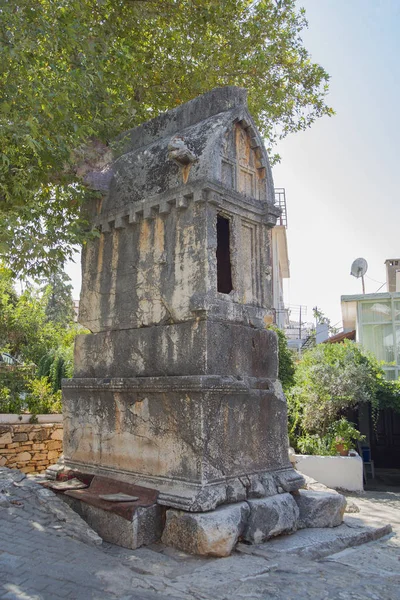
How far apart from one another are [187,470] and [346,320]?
15347mm

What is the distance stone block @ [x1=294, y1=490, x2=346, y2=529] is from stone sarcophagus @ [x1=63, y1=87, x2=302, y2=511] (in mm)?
221

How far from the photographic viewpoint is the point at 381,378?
42.1 feet

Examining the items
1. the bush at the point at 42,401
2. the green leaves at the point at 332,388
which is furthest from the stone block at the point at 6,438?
the green leaves at the point at 332,388

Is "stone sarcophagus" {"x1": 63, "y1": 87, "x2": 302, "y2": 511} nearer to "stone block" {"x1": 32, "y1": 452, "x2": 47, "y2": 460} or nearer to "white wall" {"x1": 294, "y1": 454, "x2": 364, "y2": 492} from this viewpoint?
"stone block" {"x1": 32, "y1": 452, "x2": 47, "y2": 460}

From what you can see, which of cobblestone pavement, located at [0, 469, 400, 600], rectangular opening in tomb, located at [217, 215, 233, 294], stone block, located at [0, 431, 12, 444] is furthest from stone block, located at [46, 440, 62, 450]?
rectangular opening in tomb, located at [217, 215, 233, 294]

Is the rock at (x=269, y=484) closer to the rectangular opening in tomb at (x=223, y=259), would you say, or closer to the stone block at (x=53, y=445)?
the rectangular opening in tomb at (x=223, y=259)

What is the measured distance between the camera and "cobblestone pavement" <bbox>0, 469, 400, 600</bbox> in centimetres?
354

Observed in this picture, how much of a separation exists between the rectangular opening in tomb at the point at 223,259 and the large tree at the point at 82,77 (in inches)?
68.3

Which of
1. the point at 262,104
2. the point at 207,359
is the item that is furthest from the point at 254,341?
the point at 262,104

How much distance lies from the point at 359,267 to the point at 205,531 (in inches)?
656

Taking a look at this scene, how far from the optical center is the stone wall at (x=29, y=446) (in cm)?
882

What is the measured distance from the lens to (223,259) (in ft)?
21.1

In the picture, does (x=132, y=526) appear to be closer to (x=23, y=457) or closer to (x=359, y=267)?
(x=23, y=457)

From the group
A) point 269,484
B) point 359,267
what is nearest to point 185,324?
point 269,484
